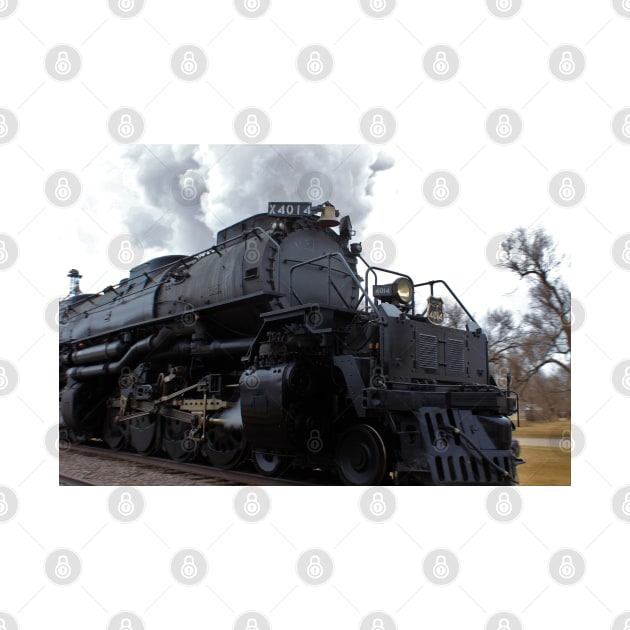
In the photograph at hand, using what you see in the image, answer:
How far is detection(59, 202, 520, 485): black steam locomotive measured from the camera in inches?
261

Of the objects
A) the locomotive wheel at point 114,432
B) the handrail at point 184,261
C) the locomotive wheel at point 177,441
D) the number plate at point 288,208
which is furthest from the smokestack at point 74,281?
the number plate at point 288,208

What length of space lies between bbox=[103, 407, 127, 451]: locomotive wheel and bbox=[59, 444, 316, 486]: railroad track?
0.26m

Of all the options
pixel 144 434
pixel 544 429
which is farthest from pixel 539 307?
pixel 144 434

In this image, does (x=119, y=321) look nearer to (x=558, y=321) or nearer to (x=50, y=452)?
(x=50, y=452)

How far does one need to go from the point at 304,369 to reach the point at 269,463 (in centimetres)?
176

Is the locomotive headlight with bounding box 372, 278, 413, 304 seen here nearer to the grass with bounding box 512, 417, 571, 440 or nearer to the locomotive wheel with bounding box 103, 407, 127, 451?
the grass with bounding box 512, 417, 571, 440

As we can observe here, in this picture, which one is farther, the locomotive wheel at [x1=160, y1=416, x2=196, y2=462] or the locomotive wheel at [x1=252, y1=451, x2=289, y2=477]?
the locomotive wheel at [x1=160, y1=416, x2=196, y2=462]

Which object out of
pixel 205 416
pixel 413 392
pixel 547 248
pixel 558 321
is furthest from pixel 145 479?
pixel 547 248

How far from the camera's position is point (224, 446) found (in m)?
9.40

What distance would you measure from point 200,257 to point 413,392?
5667 millimetres

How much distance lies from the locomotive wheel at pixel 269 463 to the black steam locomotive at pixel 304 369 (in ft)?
0.10

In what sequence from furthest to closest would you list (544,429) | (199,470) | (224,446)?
(544,429), (224,446), (199,470)

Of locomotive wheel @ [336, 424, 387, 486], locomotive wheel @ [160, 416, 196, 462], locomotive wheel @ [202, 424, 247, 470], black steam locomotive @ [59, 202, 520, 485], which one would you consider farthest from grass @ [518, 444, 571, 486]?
locomotive wheel @ [160, 416, 196, 462]

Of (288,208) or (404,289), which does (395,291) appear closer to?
(404,289)
